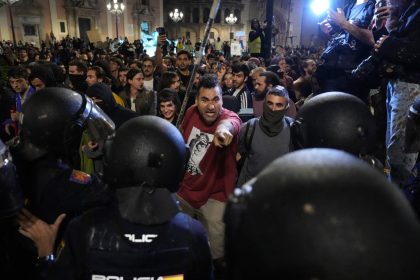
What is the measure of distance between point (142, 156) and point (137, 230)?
14.6 inches

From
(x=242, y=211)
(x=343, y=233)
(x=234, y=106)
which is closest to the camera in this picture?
(x=343, y=233)

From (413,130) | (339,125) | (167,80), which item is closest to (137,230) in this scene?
(339,125)

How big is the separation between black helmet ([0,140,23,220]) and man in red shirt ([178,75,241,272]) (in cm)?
165

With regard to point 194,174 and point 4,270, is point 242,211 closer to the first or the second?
point 4,270

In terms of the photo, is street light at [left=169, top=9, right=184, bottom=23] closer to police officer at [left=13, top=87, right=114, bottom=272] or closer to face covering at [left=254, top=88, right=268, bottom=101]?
face covering at [left=254, top=88, right=268, bottom=101]

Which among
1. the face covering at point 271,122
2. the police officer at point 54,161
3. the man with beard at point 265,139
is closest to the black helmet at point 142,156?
the police officer at point 54,161

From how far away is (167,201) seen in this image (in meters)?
1.73

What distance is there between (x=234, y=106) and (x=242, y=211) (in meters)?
4.17

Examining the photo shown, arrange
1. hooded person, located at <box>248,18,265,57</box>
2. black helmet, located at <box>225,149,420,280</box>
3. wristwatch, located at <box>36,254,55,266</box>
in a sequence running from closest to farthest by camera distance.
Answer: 1. black helmet, located at <box>225,149,420,280</box>
2. wristwatch, located at <box>36,254,55,266</box>
3. hooded person, located at <box>248,18,265,57</box>

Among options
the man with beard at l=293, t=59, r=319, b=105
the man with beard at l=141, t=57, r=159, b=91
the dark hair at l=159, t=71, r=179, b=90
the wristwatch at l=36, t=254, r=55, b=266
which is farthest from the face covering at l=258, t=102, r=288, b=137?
the man with beard at l=141, t=57, r=159, b=91

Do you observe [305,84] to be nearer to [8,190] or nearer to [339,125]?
[339,125]

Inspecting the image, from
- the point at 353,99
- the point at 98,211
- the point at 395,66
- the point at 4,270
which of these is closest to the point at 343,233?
the point at 98,211

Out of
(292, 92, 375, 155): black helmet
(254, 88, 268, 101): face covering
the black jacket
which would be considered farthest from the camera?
(254, 88, 268, 101): face covering

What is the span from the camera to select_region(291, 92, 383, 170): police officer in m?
2.08
